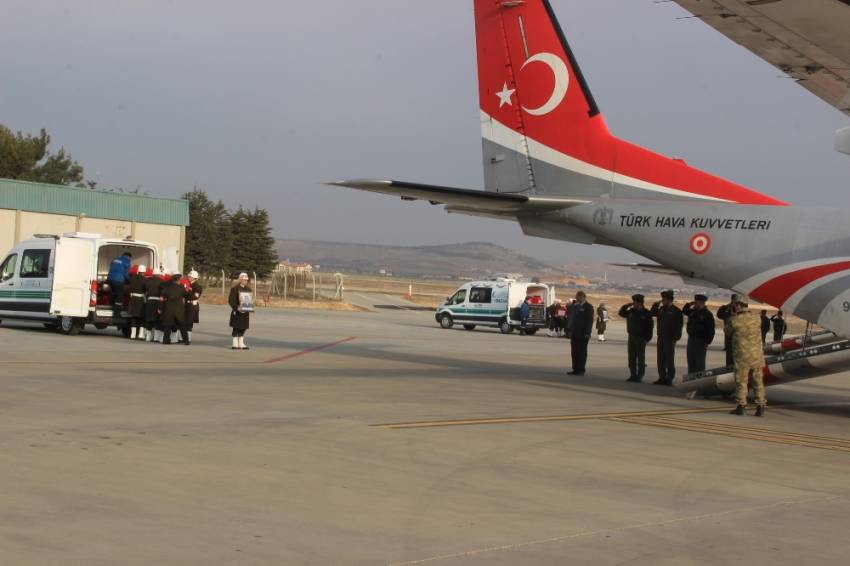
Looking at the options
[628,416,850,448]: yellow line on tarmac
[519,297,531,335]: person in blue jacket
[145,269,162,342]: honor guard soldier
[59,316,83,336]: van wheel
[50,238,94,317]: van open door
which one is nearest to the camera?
[628,416,850,448]: yellow line on tarmac

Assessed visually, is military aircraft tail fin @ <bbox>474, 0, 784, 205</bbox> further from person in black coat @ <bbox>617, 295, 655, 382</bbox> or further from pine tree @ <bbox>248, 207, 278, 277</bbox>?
pine tree @ <bbox>248, 207, 278, 277</bbox>

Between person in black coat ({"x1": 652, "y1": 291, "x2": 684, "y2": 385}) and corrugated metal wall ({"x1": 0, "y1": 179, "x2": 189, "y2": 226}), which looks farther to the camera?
corrugated metal wall ({"x1": 0, "y1": 179, "x2": 189, "y2": 226})

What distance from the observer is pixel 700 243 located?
16.0 meters

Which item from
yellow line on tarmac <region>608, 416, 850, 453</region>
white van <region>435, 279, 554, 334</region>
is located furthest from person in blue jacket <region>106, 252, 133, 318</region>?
white van <region>435, 279, 554, 334</region>

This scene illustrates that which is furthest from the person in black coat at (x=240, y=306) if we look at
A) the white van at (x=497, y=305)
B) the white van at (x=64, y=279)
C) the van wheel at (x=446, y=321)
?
the van wheel at (x=446, y=321)

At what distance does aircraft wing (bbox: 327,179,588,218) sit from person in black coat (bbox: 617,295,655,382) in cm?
339

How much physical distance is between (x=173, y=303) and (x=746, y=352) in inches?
518

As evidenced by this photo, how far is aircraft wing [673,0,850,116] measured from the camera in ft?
35.3

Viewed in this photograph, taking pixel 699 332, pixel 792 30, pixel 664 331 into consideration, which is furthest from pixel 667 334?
pixel 792 30

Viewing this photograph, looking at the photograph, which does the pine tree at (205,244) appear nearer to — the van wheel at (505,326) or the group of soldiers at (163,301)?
the van wheel at (505,326)

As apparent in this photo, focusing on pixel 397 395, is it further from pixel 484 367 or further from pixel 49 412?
pixel 484 367

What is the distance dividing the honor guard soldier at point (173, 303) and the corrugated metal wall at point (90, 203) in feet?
82.9

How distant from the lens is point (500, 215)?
17688mm

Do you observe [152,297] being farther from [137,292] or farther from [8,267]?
[8,267]
